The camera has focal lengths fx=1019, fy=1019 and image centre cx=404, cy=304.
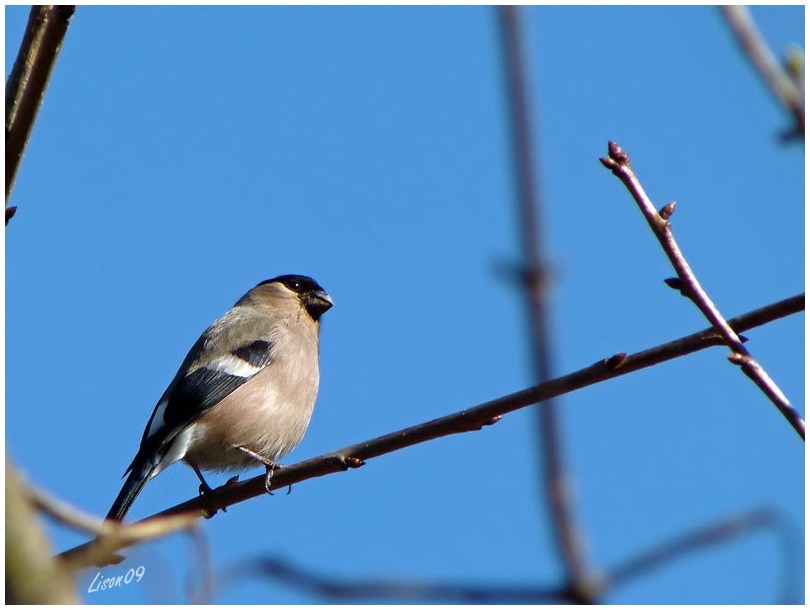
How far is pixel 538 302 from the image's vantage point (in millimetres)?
2055

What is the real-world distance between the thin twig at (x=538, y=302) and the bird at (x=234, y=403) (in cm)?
567

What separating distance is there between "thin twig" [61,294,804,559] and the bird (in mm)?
3003

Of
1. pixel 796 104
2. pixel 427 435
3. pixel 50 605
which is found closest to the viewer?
pixel 50 605

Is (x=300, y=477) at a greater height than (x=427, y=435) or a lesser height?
lesser

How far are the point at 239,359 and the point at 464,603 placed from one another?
723cm

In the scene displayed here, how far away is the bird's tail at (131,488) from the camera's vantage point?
7.18 metres

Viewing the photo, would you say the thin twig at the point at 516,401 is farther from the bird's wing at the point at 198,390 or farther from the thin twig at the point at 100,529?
the bird's wing at the point at 198,390

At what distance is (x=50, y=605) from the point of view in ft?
5.38

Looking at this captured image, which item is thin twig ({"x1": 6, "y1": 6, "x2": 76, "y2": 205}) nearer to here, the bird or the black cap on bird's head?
the bird

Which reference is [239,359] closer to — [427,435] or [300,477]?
[300,477]

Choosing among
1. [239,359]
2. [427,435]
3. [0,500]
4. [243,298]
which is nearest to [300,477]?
[427,435]

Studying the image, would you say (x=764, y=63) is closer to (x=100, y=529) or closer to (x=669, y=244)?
(x=669, y=244)

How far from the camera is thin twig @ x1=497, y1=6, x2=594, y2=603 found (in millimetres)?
1883

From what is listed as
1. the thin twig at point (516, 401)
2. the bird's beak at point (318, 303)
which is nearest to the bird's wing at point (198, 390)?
the bird's beak at point (318, 303)
